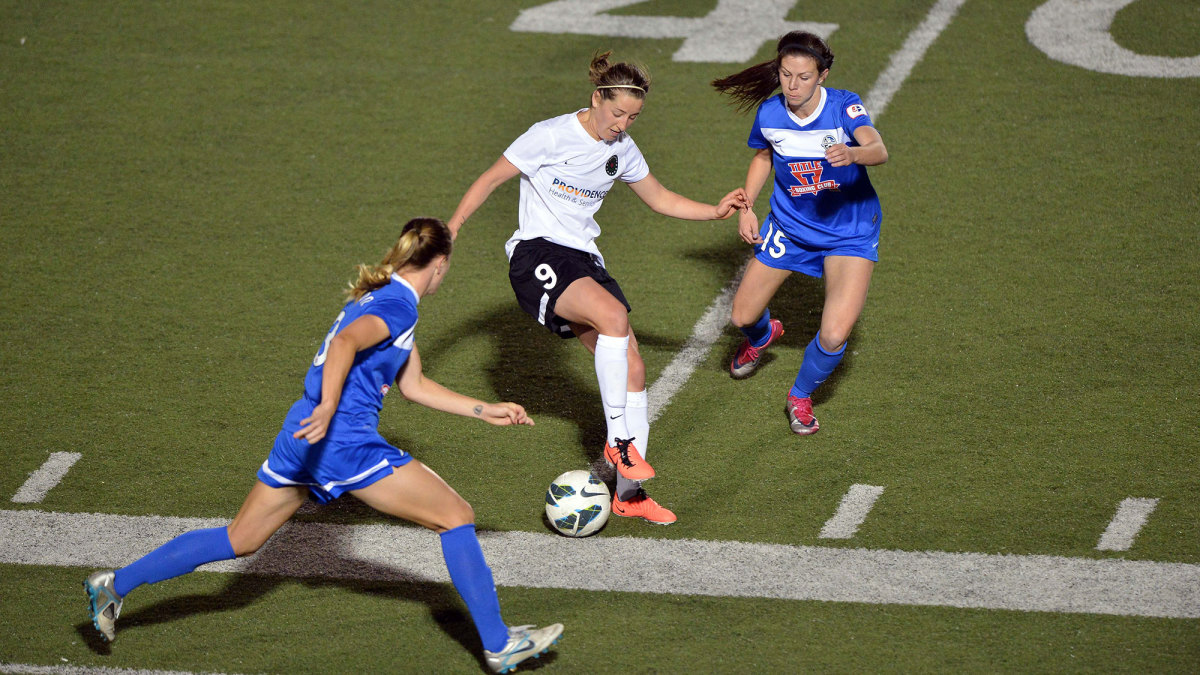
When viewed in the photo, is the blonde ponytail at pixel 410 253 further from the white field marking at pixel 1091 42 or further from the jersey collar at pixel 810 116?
the white field marking at pixel 1091 42

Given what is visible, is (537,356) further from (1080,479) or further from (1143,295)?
(1143,295)

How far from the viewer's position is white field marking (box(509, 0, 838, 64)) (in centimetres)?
1099

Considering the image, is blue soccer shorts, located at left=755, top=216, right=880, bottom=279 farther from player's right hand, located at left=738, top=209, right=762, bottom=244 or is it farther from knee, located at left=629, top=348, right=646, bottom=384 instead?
knee, located at left=629, top=348, right=646, bottom=384

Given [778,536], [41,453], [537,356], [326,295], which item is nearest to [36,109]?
Answer: [326,295]

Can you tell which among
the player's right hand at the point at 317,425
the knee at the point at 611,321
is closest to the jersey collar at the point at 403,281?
the player's right hand at the point at 317,425

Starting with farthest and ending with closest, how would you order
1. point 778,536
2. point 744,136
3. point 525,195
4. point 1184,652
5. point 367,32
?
1. point 367,32
2. point 744,136
3. point 525,195
4. point 778,536
5. point 1184,652

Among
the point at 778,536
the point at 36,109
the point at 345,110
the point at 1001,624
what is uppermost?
the point at 1001,624

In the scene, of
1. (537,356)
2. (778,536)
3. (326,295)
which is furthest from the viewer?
(326,295)

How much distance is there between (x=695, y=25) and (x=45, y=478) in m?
7.44

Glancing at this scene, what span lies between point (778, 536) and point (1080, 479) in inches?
62.8

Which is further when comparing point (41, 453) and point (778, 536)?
point (41, 453)

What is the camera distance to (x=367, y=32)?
1151 cm

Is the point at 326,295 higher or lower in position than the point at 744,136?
lower

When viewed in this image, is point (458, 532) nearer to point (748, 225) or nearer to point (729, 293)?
point (748, 225)
